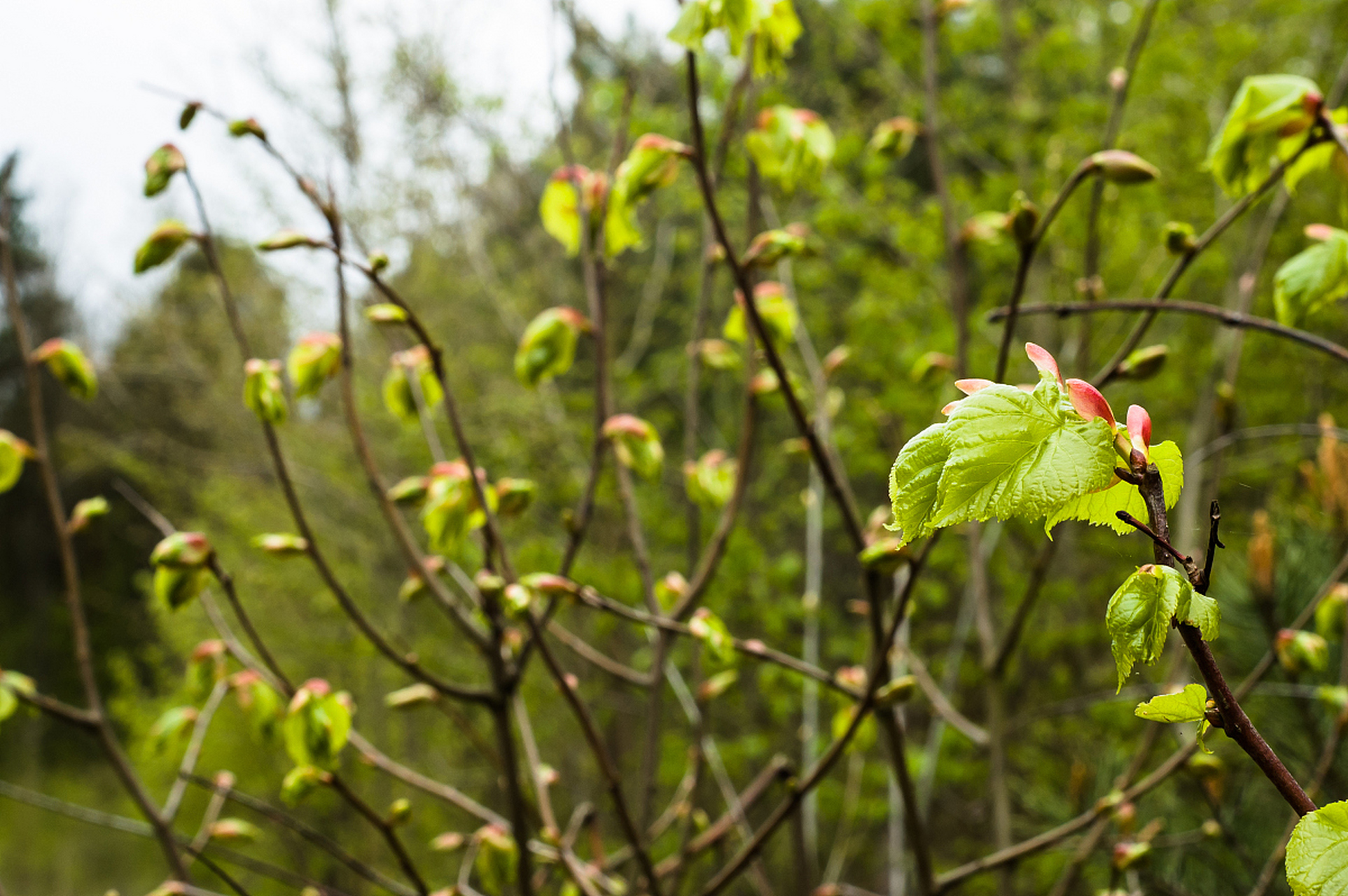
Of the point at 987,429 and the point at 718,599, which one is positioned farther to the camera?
the point at 718,599

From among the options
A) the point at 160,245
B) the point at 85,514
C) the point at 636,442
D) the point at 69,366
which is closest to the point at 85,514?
the point at 85,514

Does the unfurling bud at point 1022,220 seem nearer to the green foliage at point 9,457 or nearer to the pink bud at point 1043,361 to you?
the pink bud at point 1043,361

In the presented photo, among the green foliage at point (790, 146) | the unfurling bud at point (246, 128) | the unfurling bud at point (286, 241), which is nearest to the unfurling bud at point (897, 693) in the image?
the green foliage at point (790, 146)

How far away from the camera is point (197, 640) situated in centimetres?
492

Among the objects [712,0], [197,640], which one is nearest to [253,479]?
[197,640]

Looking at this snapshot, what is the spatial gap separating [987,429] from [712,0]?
0.41m

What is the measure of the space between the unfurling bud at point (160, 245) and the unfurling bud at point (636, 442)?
42cm

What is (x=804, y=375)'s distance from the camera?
134 inches

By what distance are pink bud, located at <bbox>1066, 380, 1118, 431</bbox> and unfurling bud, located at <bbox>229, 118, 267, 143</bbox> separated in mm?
650

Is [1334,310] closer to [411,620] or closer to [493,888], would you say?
[493,888]

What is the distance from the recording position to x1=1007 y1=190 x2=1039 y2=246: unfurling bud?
0.58 meters

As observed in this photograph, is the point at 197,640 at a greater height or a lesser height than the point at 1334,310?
lesser

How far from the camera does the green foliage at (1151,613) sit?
0.26 m

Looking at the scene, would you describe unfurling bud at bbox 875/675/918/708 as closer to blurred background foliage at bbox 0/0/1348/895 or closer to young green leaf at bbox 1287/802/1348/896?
young green leaf at bbox 1287/802/1348/896
